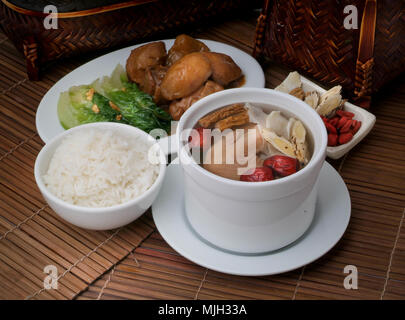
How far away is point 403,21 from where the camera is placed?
1.69 meters

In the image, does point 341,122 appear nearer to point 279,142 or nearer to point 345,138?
point 345,138

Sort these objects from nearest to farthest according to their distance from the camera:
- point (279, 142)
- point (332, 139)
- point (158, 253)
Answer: point (279, 142)
point (158, 253)
point (332, 139)

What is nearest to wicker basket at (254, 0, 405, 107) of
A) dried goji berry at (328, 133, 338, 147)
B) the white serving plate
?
the white serving plate

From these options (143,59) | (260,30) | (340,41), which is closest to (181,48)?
(143,59)

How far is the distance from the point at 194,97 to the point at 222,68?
0.14 m

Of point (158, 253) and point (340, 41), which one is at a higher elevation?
point (340, 41)

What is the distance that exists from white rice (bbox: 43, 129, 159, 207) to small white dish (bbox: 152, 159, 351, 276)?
0.09 m

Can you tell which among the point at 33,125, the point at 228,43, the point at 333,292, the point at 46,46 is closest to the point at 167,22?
the point at 228,43

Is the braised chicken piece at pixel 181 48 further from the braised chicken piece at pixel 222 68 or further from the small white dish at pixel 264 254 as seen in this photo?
the small white dish at pixel 264 254

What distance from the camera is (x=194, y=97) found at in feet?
5.77

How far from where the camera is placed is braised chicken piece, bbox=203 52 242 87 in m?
1.78

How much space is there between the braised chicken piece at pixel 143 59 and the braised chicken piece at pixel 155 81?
1.1 inches

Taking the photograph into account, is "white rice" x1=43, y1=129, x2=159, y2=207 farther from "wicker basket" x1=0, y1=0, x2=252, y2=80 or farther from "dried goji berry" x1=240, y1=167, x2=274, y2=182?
"wicker basket" x1=0, y1=0, x2=252, y2=80

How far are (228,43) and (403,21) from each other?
720 mm
